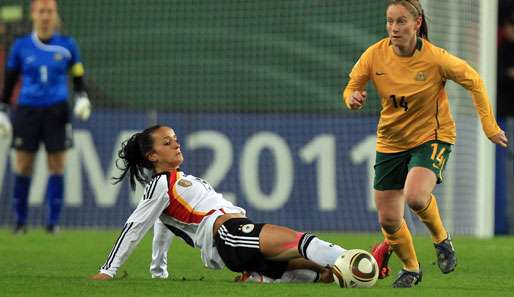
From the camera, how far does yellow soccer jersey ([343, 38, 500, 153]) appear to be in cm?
710

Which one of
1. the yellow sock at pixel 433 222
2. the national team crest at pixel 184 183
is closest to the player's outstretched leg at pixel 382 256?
the yellow sock at pixel 433 222

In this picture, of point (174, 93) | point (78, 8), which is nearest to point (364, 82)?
point (174, 93)

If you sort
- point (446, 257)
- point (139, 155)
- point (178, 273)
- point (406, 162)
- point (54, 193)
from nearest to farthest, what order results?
point (446, 257)
point (406, 162)
point (139, 155)
point (178, 273)
point (54, 193)

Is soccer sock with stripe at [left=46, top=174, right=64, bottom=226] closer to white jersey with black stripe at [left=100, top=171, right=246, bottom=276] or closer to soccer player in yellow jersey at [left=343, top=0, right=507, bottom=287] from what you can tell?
white jersey with black stripe at [left=100, top=171, right=246, bottom=276]

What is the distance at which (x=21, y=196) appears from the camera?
12062 mm

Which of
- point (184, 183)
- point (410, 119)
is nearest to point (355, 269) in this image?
point (410, 119)

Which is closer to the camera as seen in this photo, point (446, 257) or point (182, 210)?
point (446, 257)

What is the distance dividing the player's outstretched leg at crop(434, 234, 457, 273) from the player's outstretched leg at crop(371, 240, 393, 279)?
0.95ft

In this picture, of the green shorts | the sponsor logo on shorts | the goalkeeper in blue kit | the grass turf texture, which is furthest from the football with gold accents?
the goalkeeper in blue kit

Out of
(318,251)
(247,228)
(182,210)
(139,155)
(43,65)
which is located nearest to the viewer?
(318,251)

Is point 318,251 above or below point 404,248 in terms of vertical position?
above

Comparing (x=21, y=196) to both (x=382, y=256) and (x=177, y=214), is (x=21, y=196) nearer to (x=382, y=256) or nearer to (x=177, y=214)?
(x=177, y=214)

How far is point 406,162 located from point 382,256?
0.55m

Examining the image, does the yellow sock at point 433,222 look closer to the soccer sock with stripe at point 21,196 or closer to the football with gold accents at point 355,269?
the football with gold accents at point 355,269
